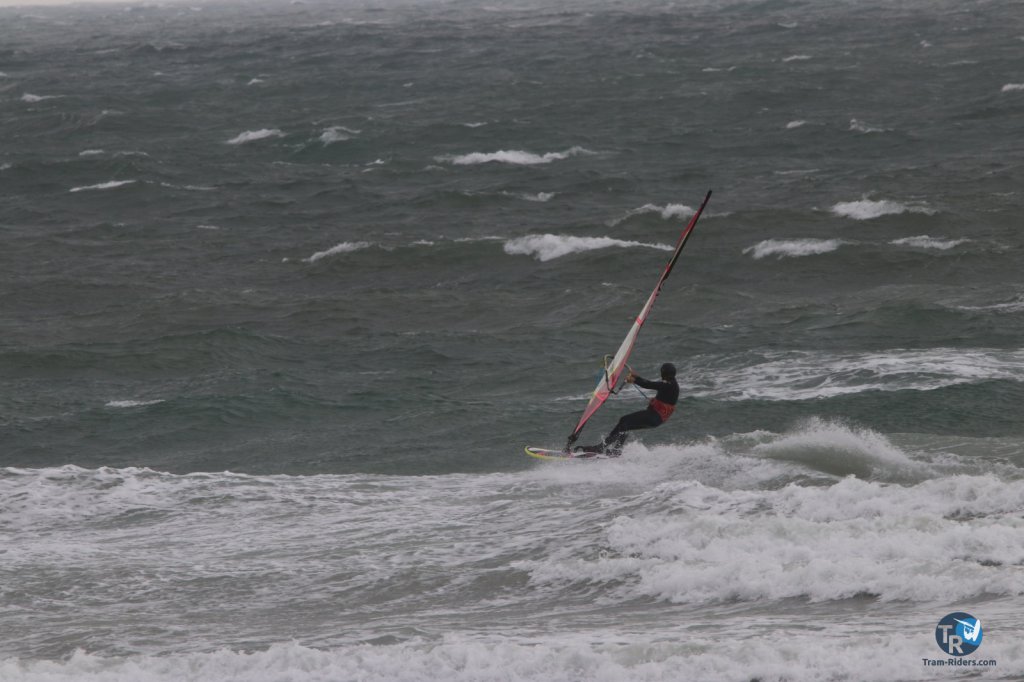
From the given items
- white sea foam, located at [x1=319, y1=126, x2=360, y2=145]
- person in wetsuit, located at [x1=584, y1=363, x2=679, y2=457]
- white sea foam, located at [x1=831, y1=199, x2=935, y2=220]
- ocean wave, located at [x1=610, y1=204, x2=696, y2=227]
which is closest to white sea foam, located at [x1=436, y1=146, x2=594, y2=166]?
white sea foam, located at [x1=319, y1=126, x2=360, y2=145]

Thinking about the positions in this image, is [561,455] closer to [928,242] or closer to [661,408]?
[661,408]

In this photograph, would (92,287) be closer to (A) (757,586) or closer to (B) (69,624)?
(B) (69,624)

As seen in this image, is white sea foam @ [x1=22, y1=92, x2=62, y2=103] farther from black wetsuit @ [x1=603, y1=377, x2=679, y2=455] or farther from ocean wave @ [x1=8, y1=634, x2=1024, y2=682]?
ocean wave @ [x1=8, y1=634, x2=1024, y2=682]

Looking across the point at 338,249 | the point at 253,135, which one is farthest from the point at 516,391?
the point at 253,135

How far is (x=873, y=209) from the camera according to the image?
109 feet

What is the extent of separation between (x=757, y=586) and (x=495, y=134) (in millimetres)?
38115

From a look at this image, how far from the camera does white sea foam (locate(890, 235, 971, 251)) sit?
29.6 m

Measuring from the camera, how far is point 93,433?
20.4m

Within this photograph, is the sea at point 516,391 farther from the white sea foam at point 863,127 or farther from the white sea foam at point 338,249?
the white sea foam at point 863,127

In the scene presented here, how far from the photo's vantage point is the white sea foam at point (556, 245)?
1251 inches

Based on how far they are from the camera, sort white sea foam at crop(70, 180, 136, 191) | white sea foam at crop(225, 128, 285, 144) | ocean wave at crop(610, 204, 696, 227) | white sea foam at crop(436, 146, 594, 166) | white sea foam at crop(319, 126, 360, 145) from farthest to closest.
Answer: white sea foam at crop(225, 128, 285, 144)
white sea foam at crop(319, 126, 360, 145)
white sea foam at crop(436, 146, 594, 166)
white sea foam at crop(70, 180, 136, 191)
ocean wave at crop(610, 204, 696, 227)

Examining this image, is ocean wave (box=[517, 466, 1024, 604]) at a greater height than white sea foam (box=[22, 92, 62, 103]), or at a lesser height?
greater

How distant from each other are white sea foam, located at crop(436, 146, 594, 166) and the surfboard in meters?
27.1

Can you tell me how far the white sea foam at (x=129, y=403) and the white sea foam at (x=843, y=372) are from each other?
8363 mm
